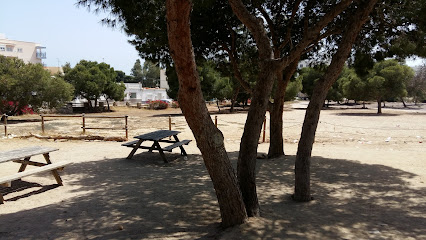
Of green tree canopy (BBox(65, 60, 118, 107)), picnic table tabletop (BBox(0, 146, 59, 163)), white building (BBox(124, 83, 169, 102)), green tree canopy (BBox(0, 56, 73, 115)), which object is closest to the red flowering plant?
green tree canopy (BBox(0, 56, 73, 115))

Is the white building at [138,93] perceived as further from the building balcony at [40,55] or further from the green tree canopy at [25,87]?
the green tree canopy at [25,87]

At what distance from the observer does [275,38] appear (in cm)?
816

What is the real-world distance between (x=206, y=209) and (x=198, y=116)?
183cm

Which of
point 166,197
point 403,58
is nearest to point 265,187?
point 166,197

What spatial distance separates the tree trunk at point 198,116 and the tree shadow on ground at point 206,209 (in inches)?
11.3

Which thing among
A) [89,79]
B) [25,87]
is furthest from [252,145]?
[89,79]

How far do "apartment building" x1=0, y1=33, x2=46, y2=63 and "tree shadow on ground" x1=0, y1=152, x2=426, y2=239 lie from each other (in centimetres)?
5956

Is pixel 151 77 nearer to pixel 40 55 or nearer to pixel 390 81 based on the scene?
pixel 40 55

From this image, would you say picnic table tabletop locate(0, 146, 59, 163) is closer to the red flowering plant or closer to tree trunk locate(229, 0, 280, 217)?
tree trunk locate(229, 0, 280, 217)

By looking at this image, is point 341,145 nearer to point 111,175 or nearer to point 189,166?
point 189,166

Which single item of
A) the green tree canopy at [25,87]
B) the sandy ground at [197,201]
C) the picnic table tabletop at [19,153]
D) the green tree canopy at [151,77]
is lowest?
the sandy ground at [197,201]

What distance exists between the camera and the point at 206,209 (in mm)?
4516

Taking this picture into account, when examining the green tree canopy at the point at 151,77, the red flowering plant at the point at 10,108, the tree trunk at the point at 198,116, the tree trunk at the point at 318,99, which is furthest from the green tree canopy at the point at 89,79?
the green tree canopy at the point at 151,77

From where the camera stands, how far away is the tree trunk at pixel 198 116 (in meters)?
2.99
